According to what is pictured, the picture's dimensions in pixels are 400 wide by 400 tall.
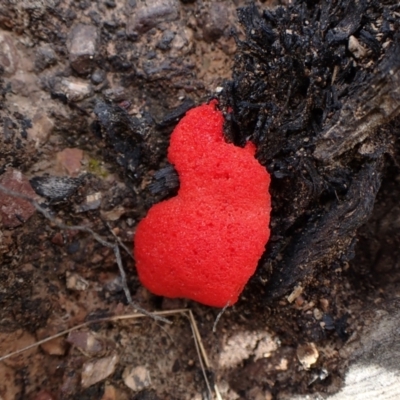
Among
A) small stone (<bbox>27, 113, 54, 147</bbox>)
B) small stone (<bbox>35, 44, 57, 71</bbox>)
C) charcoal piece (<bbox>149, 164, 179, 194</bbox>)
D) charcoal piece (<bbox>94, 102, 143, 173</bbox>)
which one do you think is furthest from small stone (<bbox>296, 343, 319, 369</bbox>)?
small stone (<bbox>35, 44, 57, 71</bbox>)

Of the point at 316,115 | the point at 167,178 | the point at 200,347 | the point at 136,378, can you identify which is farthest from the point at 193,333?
the point at 316,115

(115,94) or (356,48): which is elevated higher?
(356,48)

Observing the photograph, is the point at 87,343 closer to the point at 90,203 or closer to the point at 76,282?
the point at 76,282

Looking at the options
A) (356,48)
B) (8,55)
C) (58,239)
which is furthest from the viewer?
(58,239)

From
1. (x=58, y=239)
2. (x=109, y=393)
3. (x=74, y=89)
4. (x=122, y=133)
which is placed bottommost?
(x=109, y=393)

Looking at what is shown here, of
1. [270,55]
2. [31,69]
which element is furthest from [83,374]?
[270,55]

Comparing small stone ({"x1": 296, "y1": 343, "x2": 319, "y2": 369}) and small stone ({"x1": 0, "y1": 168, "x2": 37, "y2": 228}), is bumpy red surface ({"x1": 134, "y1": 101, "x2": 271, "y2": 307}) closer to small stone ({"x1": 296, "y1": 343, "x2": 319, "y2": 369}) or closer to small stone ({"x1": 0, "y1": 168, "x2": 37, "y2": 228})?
small stone ({"x1": 296, "y1": 343, "x2": 319, "y2": 369})

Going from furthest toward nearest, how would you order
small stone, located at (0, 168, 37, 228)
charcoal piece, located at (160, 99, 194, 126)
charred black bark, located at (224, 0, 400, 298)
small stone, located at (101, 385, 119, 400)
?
charcoal piece, located at (160, 99, 194, 126) → small stone, located at (101, 385, 119, 400) → small stone, located at (0, 168, 37, 228) → charred black bark, located at (224, 0, 400, 298)
